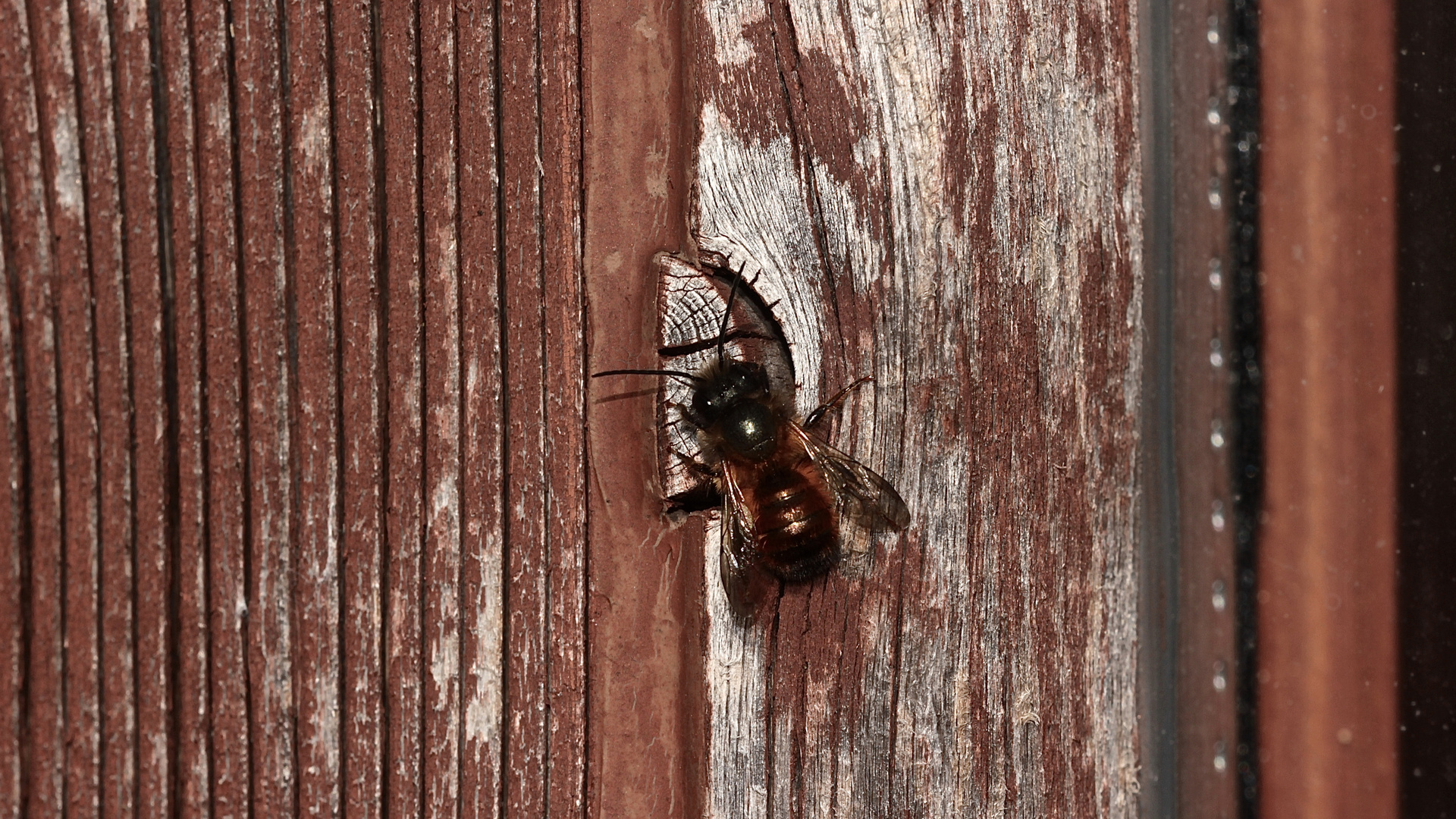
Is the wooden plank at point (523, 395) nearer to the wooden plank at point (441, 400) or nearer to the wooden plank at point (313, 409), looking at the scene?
the wooden plank at point (441, 400)

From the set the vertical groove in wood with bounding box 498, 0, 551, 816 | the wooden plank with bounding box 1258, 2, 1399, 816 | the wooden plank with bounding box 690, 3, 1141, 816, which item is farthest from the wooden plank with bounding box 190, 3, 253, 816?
the wooden plank with bounding box 1258, 2, 1399, 816

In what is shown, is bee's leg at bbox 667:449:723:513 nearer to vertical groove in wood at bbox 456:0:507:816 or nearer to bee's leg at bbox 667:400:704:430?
bee's leg at bbox 667:400:704:430

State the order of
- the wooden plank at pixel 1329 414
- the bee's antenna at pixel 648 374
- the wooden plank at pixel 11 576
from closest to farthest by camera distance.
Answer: the wooden plank at pixel 11 576 < the bee's antenna at pixel 648 374 < the wooden plank at pixel 1329 414

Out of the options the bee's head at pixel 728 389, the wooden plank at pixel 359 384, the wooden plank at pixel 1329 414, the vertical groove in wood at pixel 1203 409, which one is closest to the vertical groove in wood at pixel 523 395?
the wooden plank at pixel 359 384

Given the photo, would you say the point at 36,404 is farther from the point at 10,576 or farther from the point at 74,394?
the point at 10,576

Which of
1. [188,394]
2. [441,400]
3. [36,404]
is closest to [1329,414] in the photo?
[441,400]

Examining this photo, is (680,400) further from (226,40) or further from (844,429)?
(226,40)

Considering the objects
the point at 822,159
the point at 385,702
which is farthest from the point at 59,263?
the point at 822,159
